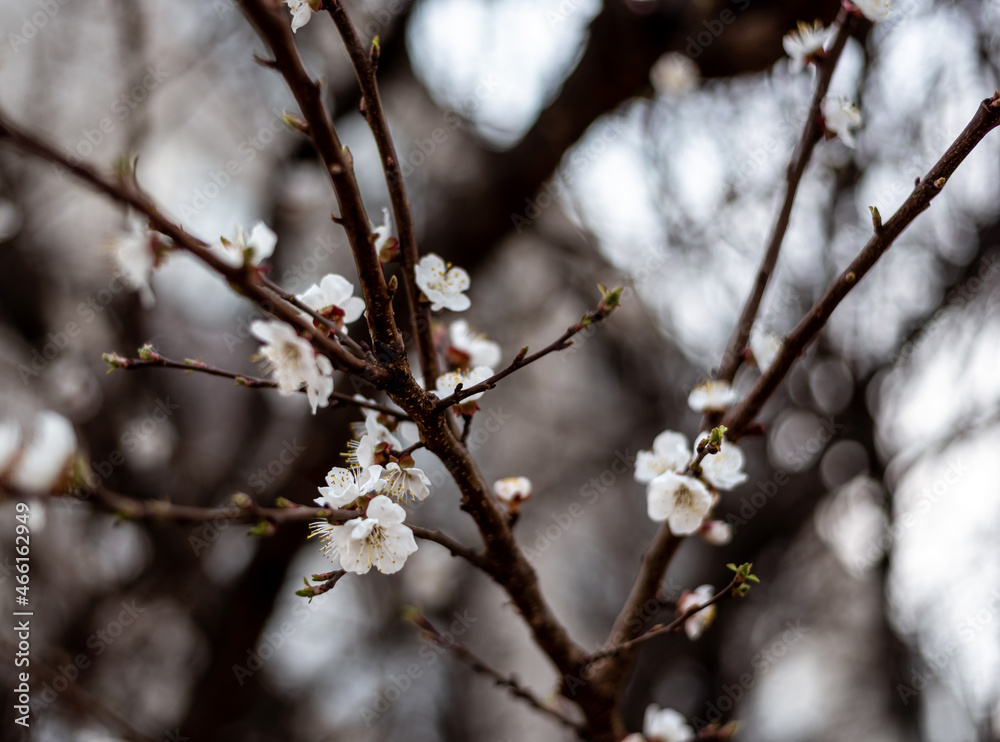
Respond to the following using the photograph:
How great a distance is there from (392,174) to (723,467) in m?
0.69

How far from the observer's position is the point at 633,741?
3.59ft

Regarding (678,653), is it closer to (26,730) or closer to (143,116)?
(26,730)

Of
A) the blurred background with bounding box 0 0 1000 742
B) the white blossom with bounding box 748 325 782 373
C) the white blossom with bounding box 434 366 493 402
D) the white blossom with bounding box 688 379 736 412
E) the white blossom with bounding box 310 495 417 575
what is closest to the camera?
the white blossom with bounding box 310 495 417 575

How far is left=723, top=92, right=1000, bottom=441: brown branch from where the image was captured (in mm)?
897

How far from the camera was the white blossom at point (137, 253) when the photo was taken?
0.74 metres

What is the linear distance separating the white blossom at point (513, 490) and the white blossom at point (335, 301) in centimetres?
40

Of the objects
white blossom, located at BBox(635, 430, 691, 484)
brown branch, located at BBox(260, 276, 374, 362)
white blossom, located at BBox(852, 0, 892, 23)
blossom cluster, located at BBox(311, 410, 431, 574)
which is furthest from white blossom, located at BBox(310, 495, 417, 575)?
white blossom, located at BBox(852, 0, 892, 23)

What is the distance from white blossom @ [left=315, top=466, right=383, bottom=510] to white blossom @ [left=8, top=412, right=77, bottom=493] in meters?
0.25

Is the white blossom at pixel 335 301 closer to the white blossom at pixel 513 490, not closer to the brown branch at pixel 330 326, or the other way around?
the brown branch at pixel 330 326

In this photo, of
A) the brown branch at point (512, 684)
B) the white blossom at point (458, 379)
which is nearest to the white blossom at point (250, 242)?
the white blossom at point (458, 379)

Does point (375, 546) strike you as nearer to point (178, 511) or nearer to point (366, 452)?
point (366, 452)

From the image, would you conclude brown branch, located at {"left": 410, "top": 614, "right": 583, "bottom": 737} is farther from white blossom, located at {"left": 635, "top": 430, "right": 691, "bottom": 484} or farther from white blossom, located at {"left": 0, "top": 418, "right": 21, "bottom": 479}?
white blossom, located at {"left": 0, "top": 418, "right": 21, "bottom": 479}

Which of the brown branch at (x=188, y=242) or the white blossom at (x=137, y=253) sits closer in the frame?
the brown branch at (x=188, y=242)

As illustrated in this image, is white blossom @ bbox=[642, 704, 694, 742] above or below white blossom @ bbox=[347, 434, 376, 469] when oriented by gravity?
below
